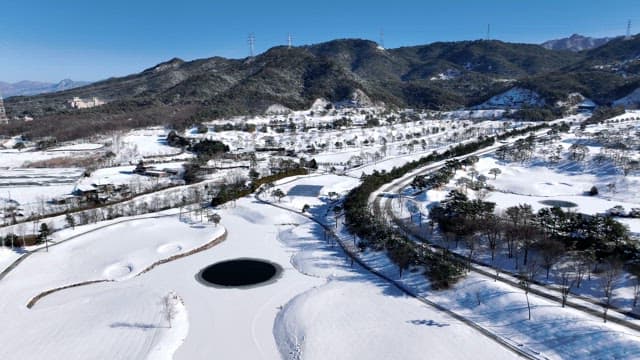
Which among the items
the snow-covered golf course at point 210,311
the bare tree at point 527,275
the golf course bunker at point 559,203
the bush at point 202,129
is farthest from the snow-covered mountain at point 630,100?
the snow-covered golf course at point 210,311

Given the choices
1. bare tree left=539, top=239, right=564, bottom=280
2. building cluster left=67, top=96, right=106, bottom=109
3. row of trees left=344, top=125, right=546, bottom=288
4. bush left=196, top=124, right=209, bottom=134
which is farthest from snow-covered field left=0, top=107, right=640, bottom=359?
building cluster left=67, top=96, right=106, bottom=109

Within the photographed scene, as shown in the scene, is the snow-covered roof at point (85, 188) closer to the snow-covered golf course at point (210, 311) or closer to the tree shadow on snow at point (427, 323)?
the snow-covered golf course at point (210, 311)

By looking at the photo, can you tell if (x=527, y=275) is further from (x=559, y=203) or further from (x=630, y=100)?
(x=630, y=100)

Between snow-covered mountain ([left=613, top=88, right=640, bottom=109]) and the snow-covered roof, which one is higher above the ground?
snow-covered mountain ([left=613, top=88, right=640, bottom=109])

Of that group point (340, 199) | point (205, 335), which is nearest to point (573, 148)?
point (340, 199)

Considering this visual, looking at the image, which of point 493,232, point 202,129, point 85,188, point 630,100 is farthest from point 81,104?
point 630,100

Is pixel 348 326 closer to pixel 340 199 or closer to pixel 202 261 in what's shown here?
pixel 202 261

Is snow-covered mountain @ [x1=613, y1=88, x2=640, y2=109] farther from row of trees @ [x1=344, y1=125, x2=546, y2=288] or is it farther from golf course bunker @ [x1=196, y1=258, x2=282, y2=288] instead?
golf course bunker @ [x1=196, y1=258, x2=282, y2=288]

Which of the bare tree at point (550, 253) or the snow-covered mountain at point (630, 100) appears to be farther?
the snow-covered mountain at point (630, 100)

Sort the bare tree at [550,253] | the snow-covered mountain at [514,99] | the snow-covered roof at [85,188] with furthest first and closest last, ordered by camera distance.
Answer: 1. the snow-covered mountain at [514,99]
2. the snow-covered roof at [85,188]
3. the bare tree at [550,253]

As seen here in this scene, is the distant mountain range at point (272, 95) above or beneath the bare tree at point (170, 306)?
above

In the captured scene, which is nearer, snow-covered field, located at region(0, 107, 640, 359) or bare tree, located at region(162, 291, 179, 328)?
snow-covered field, located at region(0, 107, 640, 359)
